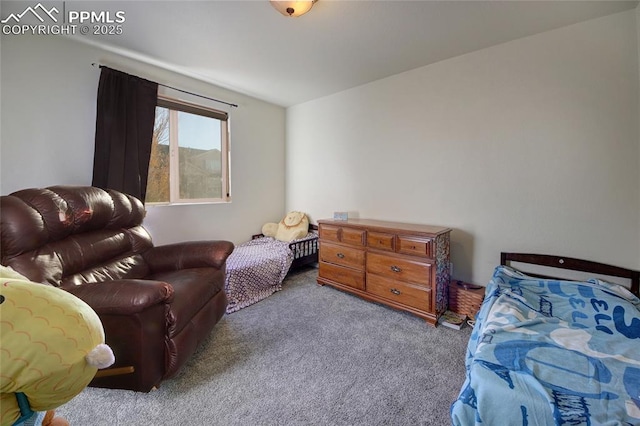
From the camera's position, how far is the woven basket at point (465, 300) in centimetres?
220

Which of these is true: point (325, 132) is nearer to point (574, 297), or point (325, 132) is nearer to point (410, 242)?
point (410, 242)

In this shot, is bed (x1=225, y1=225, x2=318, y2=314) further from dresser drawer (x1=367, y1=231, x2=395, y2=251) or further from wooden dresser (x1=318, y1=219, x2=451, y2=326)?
dresser drawer (x1=367, y1=231, x2=395, y2=251)

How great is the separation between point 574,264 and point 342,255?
1922mm

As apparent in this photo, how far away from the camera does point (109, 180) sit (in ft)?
7.77

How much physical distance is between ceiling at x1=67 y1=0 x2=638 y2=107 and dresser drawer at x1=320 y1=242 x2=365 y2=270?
1.91 meters

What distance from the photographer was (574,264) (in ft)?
6.54

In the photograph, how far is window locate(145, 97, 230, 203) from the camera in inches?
112

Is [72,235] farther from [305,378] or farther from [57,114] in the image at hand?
[305,378]

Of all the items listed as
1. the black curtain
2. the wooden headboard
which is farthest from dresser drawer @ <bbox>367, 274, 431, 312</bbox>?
the black curtain

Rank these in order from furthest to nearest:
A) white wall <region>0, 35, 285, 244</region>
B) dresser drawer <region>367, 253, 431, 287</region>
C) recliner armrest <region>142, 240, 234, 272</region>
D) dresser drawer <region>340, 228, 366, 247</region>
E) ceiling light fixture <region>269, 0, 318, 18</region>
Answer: dresser drawer <region>340, 228, 366, 247</region> < dresser drawer <region>367, 253, 431, 287</region> < recliner armrest <region>142, 240, 234, 272</region> < white wall <region>0, 35, 285, 244</region> < ceiling light fixture <region>269, 0, 318, 18</region>

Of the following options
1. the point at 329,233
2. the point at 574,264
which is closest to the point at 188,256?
the point at 329,233

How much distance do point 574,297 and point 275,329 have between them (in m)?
2.17

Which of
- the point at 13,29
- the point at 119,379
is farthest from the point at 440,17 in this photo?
the point at 13,29

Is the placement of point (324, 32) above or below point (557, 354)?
above
